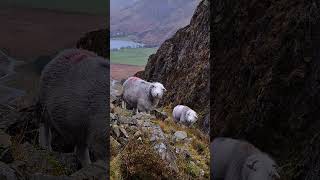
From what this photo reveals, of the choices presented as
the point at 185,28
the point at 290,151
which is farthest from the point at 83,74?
the point at 290,151

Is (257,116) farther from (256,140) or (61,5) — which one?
(61,5)

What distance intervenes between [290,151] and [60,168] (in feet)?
4.55

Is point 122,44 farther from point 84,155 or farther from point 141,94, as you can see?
point 84,155

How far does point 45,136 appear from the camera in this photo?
127 inches

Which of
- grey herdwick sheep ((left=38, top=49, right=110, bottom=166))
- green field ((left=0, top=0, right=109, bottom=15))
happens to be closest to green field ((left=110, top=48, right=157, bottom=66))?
grey herdwick sheep ((left=38, top=49, right=110, bottom=166))

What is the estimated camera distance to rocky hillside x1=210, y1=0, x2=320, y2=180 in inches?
133

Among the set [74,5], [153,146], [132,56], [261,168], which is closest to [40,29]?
[74,5]

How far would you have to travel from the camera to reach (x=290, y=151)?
345 centimetres

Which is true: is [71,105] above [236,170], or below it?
above

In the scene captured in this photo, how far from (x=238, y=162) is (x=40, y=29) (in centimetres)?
149

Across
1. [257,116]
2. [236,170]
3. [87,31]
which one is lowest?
[236,170]

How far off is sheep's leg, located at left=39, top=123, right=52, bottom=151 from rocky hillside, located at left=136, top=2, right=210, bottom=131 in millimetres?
702

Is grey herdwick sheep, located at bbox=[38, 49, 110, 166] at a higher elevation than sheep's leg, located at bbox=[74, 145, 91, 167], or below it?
higher

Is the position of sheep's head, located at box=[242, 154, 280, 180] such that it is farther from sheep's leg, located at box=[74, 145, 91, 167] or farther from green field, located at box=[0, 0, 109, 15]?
green field, located at box=[0, 0, 109, 15]
